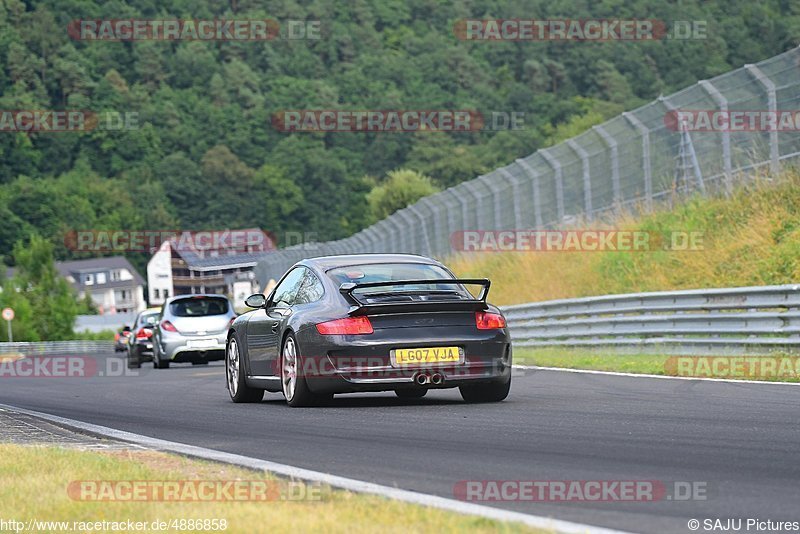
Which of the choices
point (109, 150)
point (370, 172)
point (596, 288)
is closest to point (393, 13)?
point (370, 172)

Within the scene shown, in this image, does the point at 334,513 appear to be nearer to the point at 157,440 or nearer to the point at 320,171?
the point at 157,440

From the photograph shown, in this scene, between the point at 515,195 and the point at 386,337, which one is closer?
the point at 386,337

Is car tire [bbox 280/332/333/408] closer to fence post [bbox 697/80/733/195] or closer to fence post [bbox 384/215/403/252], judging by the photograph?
fence post [bbox 697/80/733/195]

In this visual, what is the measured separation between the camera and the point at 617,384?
14.9 meters

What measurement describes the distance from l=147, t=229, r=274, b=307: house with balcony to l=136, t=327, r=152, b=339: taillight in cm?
14806

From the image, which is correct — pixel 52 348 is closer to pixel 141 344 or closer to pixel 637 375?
pixel 141 344

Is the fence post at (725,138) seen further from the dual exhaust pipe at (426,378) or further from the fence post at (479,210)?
the dual exhaust pipe at (426,378)

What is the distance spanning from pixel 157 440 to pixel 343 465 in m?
2.35

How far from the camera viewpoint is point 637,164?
82.8ft

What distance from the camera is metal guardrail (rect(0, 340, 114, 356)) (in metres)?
77.5

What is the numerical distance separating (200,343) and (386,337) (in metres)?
14.2

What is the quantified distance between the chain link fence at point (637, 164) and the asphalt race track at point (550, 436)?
7.34m

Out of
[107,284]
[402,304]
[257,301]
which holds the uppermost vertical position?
[107,284]

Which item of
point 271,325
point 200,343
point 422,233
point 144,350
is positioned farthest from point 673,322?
point 422,233
